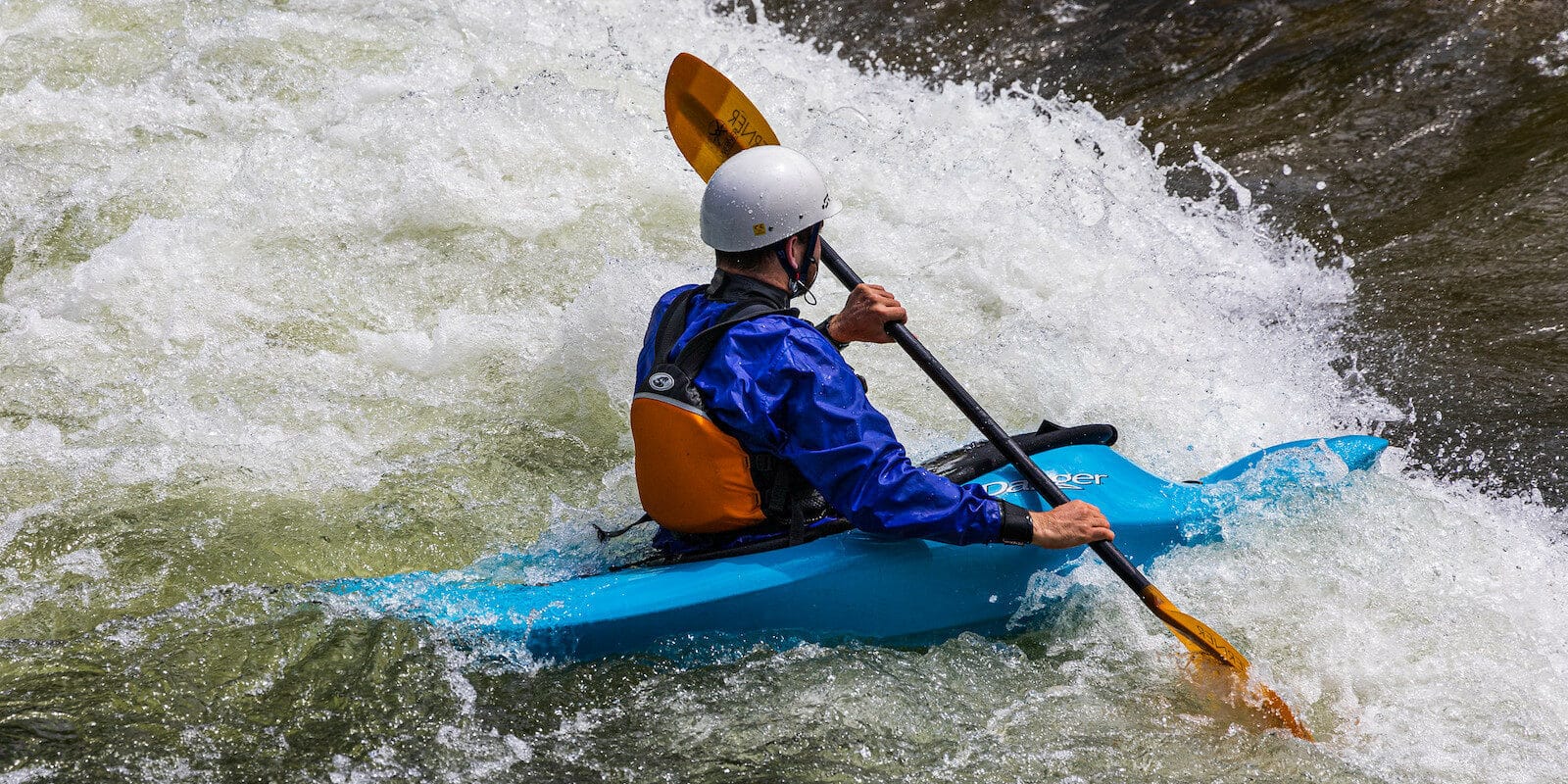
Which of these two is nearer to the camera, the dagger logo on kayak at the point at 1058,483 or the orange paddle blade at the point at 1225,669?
the orange paddle blade at the point at 1225,669

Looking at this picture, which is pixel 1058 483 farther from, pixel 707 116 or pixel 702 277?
pixel 702 277

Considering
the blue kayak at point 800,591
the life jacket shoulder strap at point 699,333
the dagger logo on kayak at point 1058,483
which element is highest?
the life jacket shoulder strap at point 699,333

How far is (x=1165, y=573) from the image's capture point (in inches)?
134

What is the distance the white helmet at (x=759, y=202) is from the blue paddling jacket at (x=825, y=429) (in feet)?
0.74

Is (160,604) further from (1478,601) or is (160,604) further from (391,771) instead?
(1478,601)

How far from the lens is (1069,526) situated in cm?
293

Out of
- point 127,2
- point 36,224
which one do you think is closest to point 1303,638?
point 36,224

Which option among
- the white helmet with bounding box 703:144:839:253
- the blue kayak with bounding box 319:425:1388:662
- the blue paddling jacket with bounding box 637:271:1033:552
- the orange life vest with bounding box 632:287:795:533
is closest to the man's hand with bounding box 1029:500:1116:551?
the blue paddling jacket with bounding box 637:271:1033:552

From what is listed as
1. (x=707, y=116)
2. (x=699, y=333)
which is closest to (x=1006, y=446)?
(x=699, y=333)

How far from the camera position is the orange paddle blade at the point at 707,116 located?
12.9 ft

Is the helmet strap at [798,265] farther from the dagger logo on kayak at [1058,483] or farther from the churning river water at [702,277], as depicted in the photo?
the churning river water at [702,277]

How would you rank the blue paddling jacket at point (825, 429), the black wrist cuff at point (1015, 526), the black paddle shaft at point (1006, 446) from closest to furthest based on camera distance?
the blue paddling jacket at point (825, 429) → the black wrist cuff at point (1015, 526) → the black paddle shaft at point (1006, 446)

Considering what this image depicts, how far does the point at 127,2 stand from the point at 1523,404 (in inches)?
261

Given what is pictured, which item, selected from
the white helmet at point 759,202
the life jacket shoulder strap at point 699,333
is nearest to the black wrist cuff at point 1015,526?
the life jacket shoulder strap at point 699,333
